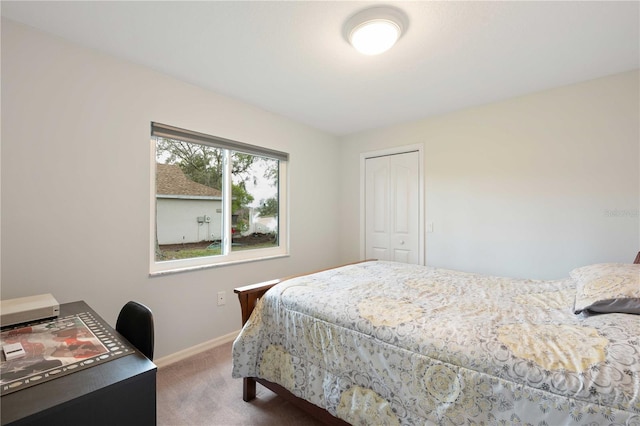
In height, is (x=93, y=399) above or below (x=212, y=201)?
below

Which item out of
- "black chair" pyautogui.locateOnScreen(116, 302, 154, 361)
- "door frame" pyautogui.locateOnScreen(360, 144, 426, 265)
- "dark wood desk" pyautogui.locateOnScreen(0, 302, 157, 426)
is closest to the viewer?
"dark wood desk" pyautogui.locateOnScreen(0, 302, 157, 426)

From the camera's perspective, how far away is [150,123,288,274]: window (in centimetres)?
228

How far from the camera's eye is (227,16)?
155 centimetres

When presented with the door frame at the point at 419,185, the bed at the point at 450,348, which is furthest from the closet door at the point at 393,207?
the bed at the point at 450,348

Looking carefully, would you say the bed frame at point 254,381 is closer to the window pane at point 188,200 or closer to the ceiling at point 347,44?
the window pane at point 188,200

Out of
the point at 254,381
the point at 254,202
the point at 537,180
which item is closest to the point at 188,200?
the point at 254,202

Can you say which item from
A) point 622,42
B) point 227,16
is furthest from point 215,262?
point 622,42

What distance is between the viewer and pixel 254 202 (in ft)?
9.91

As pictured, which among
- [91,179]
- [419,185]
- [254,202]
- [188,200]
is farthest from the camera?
[419,185]

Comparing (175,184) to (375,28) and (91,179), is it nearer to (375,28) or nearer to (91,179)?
(91,179)

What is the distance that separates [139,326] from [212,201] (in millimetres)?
1575

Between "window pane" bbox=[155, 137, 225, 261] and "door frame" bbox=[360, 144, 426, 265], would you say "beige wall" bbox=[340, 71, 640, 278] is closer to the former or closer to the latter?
"door frame" bbox=[360, 144, 426, 265]

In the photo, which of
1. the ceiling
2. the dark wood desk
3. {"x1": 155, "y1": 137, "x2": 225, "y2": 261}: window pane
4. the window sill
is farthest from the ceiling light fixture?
the window sill

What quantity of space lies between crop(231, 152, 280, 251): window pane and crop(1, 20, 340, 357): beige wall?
0.36 metres
